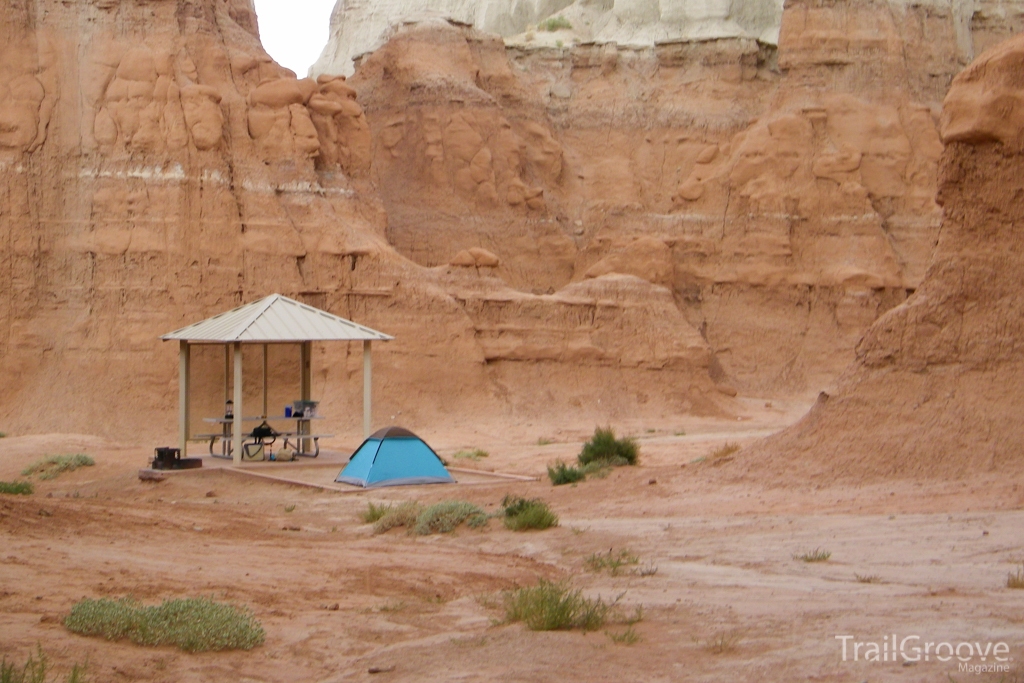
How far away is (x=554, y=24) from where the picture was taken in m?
58.4

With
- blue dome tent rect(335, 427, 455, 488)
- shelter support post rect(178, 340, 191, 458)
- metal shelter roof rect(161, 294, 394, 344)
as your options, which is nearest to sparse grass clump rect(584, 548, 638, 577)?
blue dome tent rect(335, 427, 455, 488)

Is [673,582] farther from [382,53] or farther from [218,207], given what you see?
[382,53]

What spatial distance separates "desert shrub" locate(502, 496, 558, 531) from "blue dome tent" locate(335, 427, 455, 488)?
15.6 ft

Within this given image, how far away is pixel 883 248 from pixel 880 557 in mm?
37646

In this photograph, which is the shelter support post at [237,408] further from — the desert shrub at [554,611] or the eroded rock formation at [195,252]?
the desert shrub at [554,611]

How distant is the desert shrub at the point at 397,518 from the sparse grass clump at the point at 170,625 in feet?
19.9

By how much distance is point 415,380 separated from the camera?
34.8 m

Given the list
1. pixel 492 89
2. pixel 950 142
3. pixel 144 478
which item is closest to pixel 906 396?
pixel 950 142

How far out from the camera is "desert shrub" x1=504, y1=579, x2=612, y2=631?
9023 millimetres

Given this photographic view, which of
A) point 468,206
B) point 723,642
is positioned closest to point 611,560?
point 723,642

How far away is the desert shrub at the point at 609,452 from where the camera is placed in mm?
20828

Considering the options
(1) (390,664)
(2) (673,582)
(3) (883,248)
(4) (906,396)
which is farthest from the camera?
(3) (883,248)

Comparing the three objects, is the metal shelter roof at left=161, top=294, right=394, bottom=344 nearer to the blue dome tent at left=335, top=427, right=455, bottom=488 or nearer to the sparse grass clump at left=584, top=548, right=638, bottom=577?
the blue dome tent at left=335, top=427, right=455, bottom=488

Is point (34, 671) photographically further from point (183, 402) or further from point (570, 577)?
point (183, 402)
